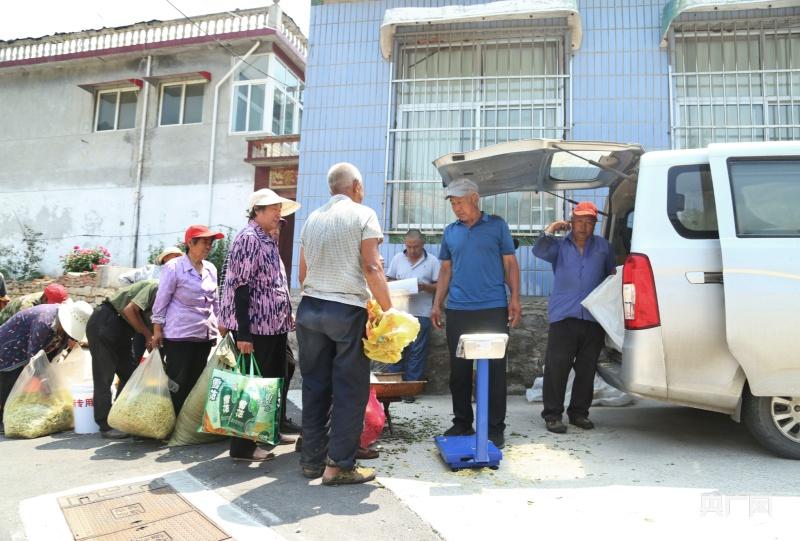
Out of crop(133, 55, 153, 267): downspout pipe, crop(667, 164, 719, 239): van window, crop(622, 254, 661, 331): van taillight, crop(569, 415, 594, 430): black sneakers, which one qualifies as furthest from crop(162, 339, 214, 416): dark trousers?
crop(133, 55, 153, 267): downspout pipe

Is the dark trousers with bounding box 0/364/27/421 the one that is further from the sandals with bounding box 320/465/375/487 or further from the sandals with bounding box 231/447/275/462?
the sandals with bounding box 320/465/375/487

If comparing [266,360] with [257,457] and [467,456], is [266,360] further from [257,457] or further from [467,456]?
[467,456]

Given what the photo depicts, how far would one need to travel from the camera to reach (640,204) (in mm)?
3537

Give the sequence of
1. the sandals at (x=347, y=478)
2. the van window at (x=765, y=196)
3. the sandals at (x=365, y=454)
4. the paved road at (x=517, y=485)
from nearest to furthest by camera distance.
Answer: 1. the paved road at (x=517, y=485)
2. the sandals at (x=347, y=478)
3. the van window at (x=765, y=196)
4. the sandals at (x=365, y=454)

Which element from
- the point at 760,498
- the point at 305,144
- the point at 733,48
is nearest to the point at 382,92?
the point at 305,144

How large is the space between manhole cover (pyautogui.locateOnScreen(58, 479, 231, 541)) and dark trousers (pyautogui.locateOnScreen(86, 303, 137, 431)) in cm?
151

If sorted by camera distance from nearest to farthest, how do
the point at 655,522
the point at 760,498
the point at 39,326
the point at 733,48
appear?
the point at 655,522
the point at 760,498
the point at 39,326
the point at 733,48

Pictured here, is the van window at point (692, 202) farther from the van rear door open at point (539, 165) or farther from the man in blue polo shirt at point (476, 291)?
the man in blue polo shirt at point (476, 291)

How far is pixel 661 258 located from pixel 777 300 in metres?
0.65

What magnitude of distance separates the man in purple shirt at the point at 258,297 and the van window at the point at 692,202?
2.54 meters

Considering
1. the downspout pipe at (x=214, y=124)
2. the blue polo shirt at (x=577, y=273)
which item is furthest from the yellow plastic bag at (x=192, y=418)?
the downspout pipe at (x=214, y=124)

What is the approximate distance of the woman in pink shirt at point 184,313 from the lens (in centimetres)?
425

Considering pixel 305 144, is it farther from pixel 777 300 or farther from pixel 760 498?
pixel 760 498

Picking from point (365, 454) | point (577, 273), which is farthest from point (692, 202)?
point (365, 454)
